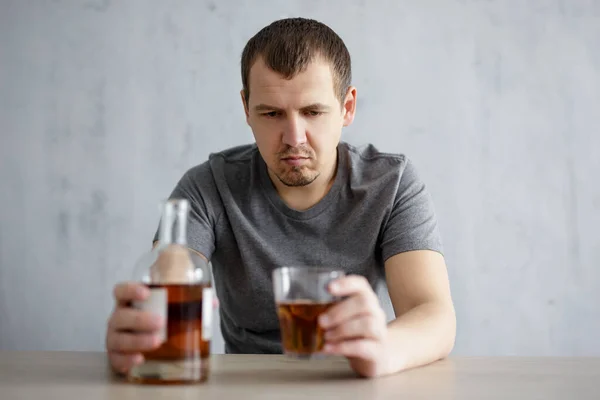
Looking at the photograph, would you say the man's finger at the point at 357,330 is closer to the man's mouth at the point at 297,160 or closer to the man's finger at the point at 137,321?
the man's finger at the point at 137,321

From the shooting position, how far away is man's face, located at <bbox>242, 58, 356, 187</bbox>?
4.85ft

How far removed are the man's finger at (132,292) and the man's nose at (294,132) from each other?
0.70m

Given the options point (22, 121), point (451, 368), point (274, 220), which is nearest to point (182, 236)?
point (451, 368)

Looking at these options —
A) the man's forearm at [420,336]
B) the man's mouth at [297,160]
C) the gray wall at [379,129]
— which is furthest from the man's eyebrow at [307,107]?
the gray wall at [379,129]

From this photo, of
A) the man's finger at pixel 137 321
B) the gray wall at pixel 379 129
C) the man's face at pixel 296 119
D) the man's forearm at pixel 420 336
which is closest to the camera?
the man's finger at pixel 137 321

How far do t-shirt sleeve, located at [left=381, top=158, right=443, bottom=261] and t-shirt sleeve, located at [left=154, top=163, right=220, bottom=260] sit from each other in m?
0.40

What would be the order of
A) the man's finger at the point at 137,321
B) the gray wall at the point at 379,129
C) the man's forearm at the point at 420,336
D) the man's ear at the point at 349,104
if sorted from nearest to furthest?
1. the man's finger at the point at 137,321
2. the man's forearm at the point at 420,336
3. the man's ear at the point at 349,104
4. the gray wall at the point at 379,129

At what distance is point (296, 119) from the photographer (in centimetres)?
148

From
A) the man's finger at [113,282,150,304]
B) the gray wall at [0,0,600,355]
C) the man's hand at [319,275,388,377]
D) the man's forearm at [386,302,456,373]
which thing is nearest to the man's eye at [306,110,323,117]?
the man's forearm at [386,302,456,373]

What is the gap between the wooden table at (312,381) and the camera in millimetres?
868

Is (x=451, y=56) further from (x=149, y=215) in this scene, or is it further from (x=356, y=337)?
(x=356, y=337)

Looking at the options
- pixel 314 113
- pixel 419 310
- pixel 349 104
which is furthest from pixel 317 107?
pixel 419 310

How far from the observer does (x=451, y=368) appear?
1.11 m

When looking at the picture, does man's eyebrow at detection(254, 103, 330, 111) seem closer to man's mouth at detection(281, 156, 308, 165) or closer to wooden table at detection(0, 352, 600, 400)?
man's mouth at detection(281, 156, 308, 165)
